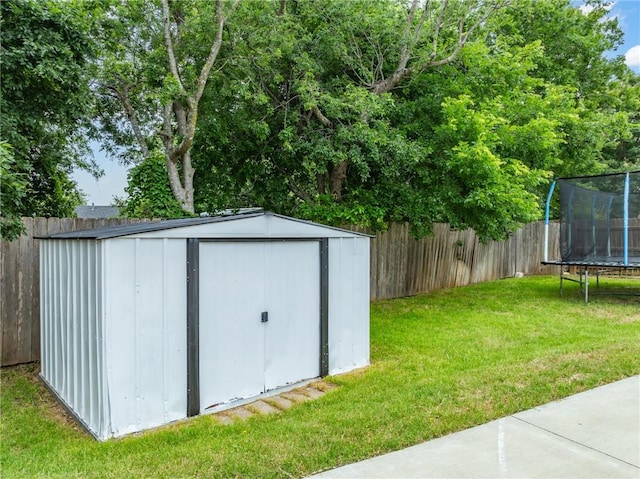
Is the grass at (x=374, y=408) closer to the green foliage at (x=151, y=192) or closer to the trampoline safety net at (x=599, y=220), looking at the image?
the trampoline safety net at (x=599, y=220)

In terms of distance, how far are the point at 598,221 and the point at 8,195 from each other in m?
10.3

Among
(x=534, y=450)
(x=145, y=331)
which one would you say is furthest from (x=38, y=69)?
(x=534, y=450)

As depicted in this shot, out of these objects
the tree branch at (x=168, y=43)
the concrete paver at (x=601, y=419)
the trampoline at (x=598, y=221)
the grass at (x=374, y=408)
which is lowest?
the grass at (x=374, y=408)

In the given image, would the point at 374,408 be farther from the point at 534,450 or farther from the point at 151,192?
the point at 151,192

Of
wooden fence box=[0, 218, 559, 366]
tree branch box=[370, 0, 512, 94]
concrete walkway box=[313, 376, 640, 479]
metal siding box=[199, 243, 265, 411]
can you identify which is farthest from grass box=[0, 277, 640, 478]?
tree branch box=[370, 0, 512, 94]

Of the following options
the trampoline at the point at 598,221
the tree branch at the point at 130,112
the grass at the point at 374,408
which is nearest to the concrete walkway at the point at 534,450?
the grass at the point at 374,408

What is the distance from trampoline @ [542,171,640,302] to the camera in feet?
30.0

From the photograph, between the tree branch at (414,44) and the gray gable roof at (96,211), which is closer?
the tree branch at (414,44)

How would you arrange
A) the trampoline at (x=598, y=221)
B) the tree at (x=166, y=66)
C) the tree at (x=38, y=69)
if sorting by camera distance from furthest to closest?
1. the trampoline at (x=598, y=221)
2. the tree at (x=166, y=66)
3. the tree at (x=38, y=69)

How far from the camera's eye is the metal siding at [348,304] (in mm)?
4980

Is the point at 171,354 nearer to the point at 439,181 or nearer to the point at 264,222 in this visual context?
the point at 264,222

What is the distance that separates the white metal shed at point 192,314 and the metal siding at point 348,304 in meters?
0.01

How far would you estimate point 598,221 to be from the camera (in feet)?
31.2

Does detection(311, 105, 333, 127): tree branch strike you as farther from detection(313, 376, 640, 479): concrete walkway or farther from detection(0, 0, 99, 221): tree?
detection(313, 376, 640, 479): concrete walkway
